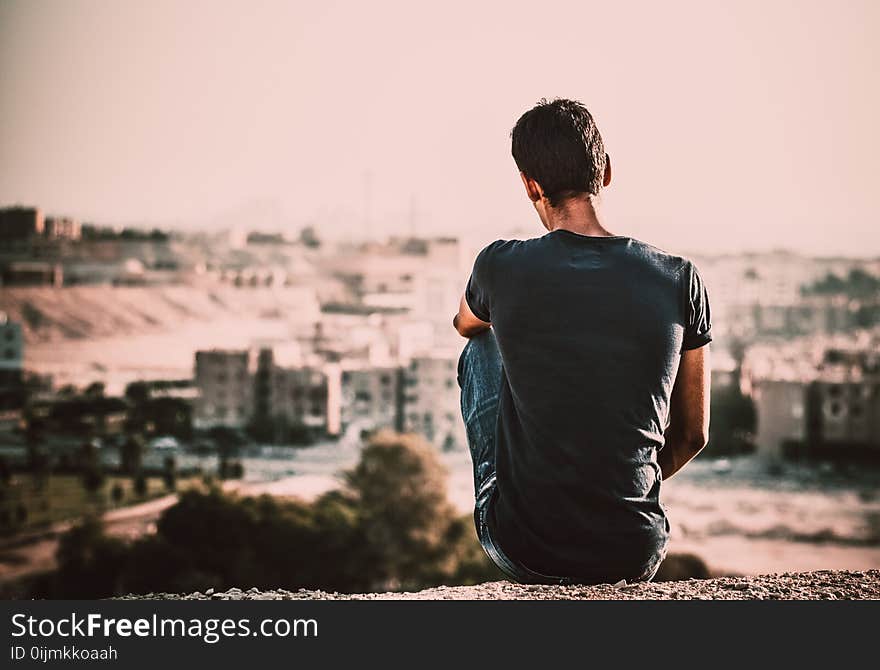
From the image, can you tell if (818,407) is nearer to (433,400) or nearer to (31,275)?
(433,400)

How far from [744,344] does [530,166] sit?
2059 cm

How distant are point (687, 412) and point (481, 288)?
1.00 ft

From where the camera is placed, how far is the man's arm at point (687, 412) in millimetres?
1212

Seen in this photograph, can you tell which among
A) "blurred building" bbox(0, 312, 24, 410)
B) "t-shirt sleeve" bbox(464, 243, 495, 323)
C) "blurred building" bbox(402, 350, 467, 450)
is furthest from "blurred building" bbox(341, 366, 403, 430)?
"t-shirt sleeve" bbox(464, 243, 495, 323)

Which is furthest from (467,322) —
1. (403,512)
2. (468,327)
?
(403,512)

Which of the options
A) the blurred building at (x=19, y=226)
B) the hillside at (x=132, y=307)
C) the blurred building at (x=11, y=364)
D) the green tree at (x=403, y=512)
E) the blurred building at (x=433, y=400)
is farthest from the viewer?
the blurred building at (x=19, y=226)

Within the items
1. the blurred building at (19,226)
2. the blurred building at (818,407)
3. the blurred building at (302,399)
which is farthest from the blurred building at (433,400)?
the blurred building at (19,226)

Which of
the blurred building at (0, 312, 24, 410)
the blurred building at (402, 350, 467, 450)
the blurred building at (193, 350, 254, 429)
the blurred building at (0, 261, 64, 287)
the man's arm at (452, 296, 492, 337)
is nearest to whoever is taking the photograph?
the man's arm at (452, 296, 492, 337)

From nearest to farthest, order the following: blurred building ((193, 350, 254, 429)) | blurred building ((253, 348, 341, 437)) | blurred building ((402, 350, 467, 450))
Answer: blurred building ((402, 350, 467, 450))
blurred building ((253, 348, 341, 437))
blurred building ((193, 350, 254, 429))

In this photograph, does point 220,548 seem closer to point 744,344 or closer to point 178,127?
point 744,344

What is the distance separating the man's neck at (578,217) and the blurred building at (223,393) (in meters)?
20.0

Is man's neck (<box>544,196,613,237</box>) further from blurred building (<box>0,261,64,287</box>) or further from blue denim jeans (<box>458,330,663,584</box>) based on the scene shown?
blurred building (<box>0,261,64,287</box>)

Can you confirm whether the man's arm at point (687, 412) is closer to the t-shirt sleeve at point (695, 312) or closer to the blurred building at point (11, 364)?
the t-shirt sleeve at point (695, 312)

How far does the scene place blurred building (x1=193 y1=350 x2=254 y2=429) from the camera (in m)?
21.0
